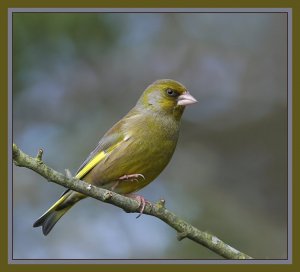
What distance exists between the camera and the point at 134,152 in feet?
22.7

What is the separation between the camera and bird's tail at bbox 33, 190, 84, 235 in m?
7.04

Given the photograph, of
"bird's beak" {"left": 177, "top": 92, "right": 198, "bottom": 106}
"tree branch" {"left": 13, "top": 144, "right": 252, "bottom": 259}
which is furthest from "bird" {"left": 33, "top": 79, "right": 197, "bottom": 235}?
"tree branch" {"left": 13, "top": 144, "right": 252, "bottom": 259}

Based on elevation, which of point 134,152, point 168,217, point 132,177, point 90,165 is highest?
point 134,152

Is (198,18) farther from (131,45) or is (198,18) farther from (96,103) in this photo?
(96,103)

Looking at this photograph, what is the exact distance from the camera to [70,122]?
9.27m

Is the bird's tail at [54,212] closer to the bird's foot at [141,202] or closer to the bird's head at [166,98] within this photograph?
the bird's foot at [141,202]

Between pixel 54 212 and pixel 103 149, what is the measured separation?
687 mm

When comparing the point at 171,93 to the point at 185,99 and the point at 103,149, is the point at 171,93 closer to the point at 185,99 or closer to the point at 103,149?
the point at 185,99

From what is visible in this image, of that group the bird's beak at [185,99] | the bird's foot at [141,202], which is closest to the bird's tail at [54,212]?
the bird's foot at [141,202]

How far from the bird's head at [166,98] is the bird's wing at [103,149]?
1.15 ft

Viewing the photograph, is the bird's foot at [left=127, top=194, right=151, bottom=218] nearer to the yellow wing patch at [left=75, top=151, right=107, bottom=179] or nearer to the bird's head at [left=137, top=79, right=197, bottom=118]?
the yellow wing patch at [left=75, top=151, right=107, bottom=179]

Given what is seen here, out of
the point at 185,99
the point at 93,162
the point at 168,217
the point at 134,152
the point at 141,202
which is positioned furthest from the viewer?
the point at 185,99

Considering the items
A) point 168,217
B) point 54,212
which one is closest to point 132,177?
point 168,217

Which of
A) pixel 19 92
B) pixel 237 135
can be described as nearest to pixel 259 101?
pixel 237 135
